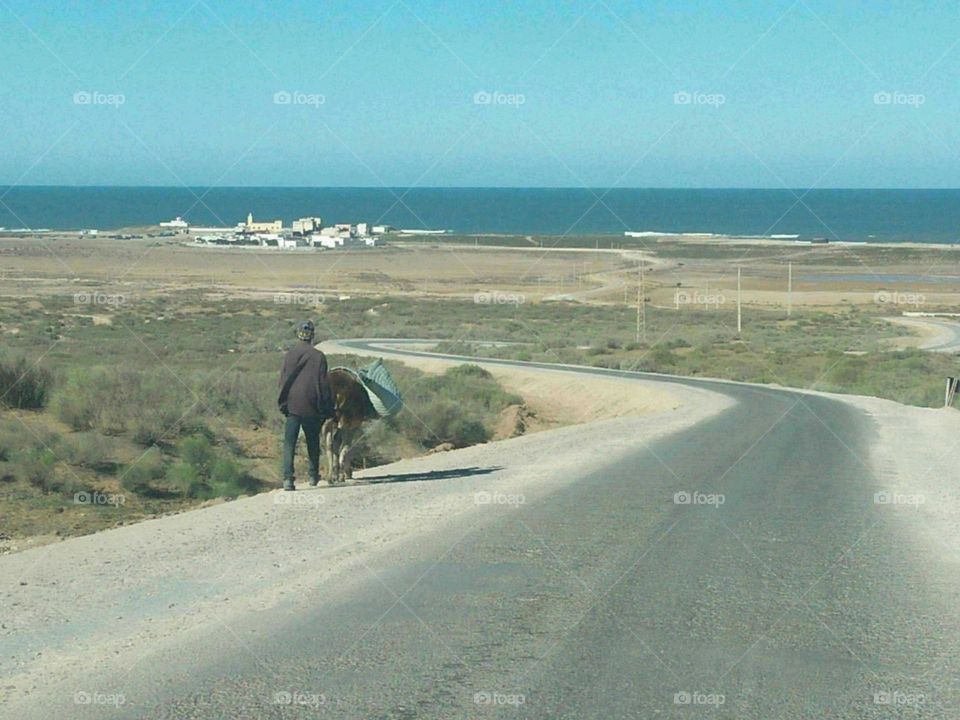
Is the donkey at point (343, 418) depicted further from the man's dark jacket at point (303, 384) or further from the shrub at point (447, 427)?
the shrub at point (447, 427)

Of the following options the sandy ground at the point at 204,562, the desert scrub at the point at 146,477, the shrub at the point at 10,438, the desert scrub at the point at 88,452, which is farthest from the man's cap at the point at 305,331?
the shrub at the point at 10,438

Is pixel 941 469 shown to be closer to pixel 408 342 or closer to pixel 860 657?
pixel 860 657

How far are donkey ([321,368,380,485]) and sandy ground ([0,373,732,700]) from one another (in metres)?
0.34

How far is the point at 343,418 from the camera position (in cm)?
1441

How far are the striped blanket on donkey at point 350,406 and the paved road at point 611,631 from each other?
8.64 ft

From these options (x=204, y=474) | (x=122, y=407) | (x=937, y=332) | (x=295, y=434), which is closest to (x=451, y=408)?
(x=122, y=407)

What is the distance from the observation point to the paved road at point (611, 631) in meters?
6.46

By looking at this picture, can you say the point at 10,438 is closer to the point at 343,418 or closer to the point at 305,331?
the point at 343,418

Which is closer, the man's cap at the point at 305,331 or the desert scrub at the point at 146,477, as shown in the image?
the man's cap at the point at 305,331

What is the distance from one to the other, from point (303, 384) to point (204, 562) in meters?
3.48

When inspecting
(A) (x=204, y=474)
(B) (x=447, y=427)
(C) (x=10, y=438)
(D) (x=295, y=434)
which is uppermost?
(D) (x=295, y=434)

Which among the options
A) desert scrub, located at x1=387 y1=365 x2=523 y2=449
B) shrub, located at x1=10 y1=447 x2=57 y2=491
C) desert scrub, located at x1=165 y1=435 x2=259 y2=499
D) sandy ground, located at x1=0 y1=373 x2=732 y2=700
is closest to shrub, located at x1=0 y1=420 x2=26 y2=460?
shrub, located at x1=10 y1=447 x2=57 y2=491

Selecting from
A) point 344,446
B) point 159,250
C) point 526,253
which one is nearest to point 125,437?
point 344,446

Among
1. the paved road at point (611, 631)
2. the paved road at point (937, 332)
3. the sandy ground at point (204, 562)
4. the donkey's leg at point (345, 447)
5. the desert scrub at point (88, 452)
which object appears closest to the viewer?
the paved road at point (611, 631)
